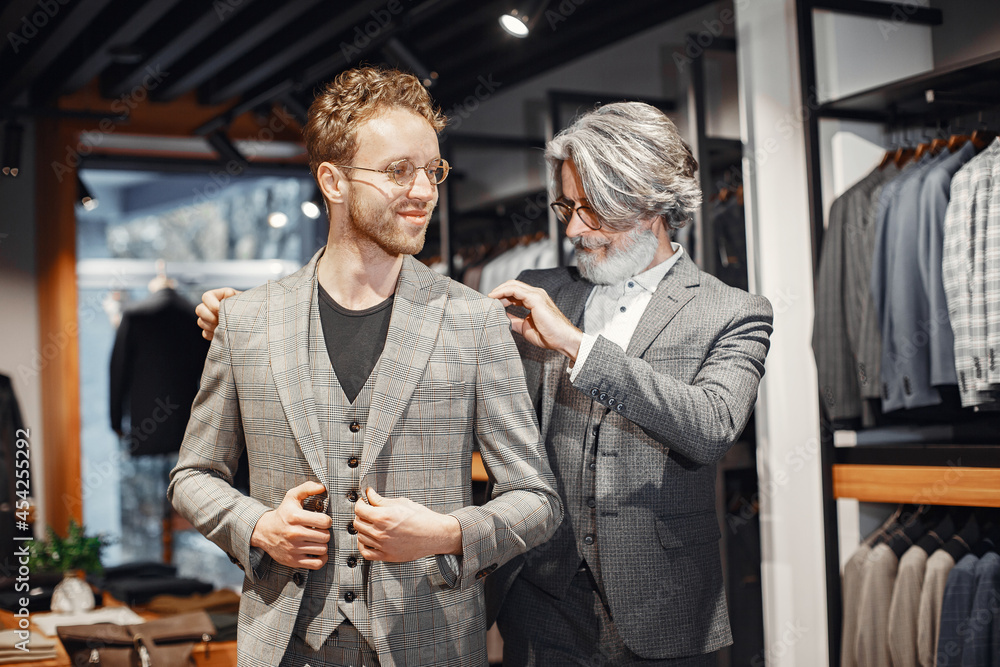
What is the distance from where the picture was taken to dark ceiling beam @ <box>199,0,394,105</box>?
13.2 ft

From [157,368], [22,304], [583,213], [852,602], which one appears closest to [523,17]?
[583,213]

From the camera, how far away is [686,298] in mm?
1979

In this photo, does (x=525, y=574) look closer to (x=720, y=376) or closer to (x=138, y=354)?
(x=720, y=376)

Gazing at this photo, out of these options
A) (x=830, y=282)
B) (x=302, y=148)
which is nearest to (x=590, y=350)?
(x=830, y=282)

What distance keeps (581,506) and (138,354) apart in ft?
15.6

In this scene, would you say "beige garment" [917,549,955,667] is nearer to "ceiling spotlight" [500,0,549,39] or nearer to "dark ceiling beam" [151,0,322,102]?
"ceiling spotlight" [500,0,549,39]

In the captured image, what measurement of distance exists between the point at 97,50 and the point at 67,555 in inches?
96.5

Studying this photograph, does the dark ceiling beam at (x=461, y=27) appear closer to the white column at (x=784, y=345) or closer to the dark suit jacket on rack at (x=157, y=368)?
the white column at (x=784, y=345)

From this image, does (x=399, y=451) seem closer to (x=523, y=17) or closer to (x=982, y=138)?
(x=523, y=17)

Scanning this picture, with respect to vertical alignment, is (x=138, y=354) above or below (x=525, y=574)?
above

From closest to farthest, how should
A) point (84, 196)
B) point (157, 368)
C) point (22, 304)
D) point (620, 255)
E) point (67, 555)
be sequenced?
point (620, 255), point (67, 555), point (84, 196), point (22, 304), point (157, 368)

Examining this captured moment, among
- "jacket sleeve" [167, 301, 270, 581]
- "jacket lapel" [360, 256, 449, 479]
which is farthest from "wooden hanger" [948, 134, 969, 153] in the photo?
"jacket sleeve" [167, 301, 270, 581]

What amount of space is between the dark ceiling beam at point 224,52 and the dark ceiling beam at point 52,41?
66cm

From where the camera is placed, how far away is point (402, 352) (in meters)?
1.63
